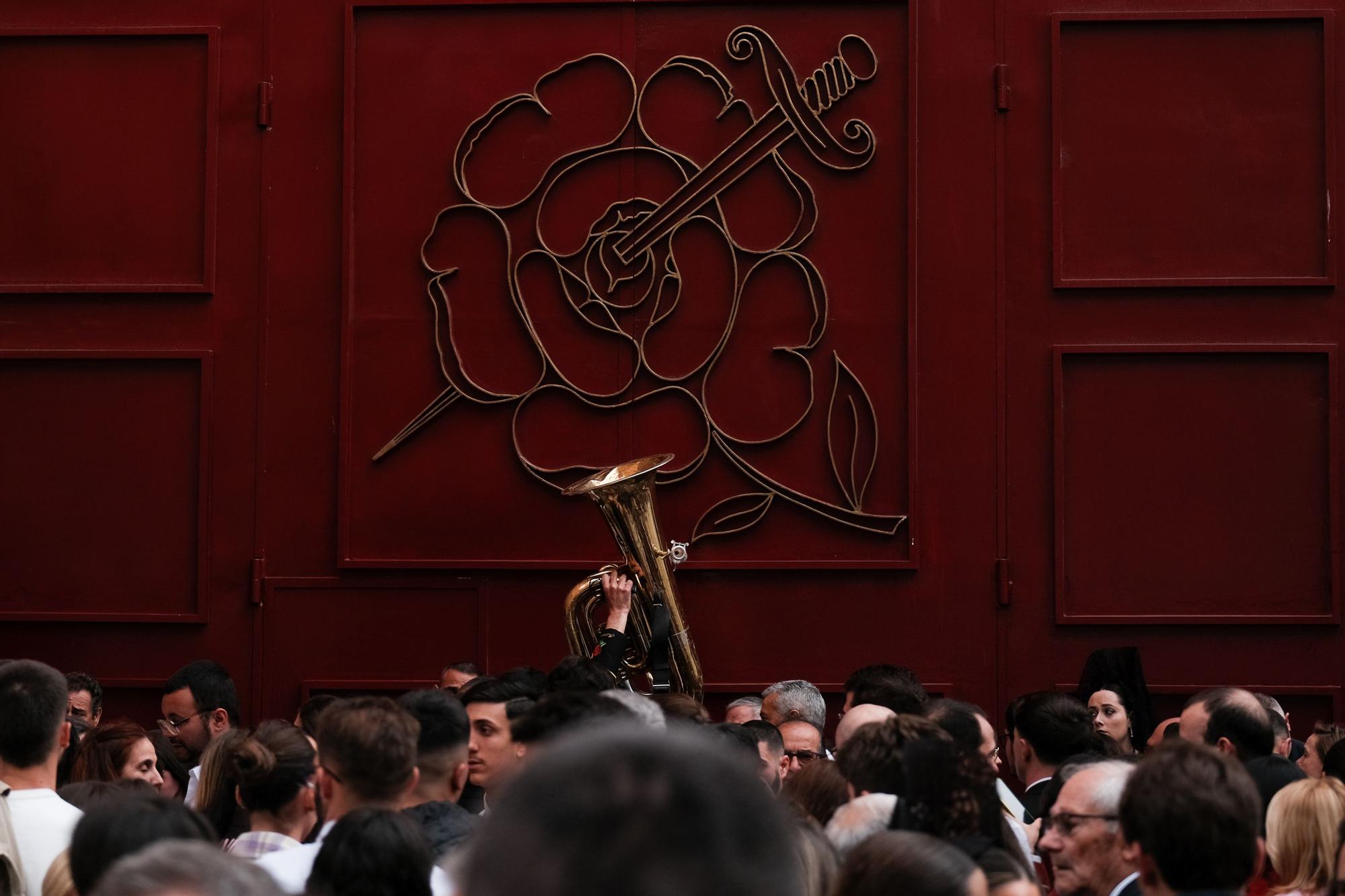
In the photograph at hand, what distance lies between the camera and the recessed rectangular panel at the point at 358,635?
7.95 metres

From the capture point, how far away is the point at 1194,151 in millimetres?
7961

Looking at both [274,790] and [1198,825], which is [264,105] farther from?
[1198,825]

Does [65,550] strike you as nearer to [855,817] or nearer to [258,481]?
[258,481]

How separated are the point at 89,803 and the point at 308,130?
197 inches

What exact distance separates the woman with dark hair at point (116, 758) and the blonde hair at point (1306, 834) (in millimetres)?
3176

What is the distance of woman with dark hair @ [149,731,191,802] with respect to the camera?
17.7ft

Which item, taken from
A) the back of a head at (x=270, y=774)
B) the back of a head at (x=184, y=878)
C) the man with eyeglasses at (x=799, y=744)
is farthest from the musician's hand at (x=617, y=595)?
the back of a head at (x=184, y=878)

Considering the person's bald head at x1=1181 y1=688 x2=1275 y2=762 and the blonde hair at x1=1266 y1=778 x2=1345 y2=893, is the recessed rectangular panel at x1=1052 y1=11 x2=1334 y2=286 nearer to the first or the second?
the person's bald head at x1=1181 y1=688 x2=1275 y2=762

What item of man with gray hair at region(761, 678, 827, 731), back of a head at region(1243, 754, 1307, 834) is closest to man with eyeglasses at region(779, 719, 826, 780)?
man with gray hair at region(761, 678, 827, 731)

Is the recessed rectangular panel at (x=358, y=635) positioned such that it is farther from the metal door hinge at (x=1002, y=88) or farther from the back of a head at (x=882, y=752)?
the back of a head at (x=882, y=752)

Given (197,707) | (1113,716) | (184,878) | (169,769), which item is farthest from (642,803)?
(197,707)

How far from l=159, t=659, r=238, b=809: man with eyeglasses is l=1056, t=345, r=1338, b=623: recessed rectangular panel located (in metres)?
3.87

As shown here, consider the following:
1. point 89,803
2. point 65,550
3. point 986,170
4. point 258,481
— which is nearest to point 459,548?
point 258,481

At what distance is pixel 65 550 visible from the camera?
8.12 m
